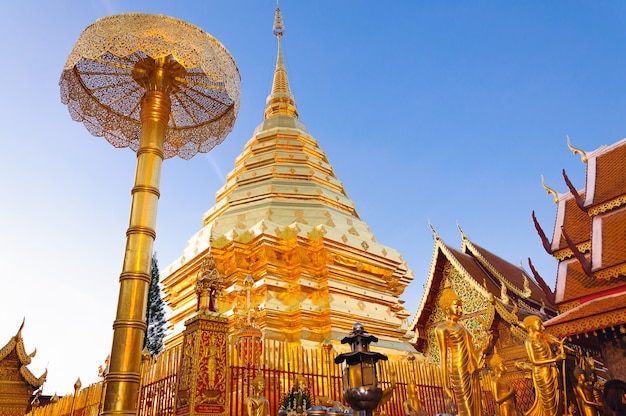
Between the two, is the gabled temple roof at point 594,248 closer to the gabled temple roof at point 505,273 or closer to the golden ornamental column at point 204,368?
the gabled temple roof at point 505,273

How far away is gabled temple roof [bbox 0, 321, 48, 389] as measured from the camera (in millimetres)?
12352

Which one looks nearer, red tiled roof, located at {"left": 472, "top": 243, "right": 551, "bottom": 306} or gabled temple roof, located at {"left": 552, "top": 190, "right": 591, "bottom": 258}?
gabled temple roof, located at {"left": 552, "top": 190, "right": 591, "bottom": 258}

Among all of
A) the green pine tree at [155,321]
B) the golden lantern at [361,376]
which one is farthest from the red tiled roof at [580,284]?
the green pine tree at [155,321]

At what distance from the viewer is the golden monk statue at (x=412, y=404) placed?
21.2 ft

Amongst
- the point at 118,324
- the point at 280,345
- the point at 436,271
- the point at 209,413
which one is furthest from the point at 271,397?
A: the point at 436,271

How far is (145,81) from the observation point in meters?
5.50

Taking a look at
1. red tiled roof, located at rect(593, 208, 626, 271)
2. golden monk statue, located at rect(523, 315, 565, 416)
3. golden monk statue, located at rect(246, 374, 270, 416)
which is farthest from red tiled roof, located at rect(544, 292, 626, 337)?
golden monk statue, located at rect(246, 374, 270, 416)

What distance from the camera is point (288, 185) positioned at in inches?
508

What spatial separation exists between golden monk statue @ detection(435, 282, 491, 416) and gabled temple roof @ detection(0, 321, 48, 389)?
10876mm

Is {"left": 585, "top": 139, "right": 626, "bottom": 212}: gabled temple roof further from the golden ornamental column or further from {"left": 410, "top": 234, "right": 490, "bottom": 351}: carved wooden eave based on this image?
the golden ornamental column

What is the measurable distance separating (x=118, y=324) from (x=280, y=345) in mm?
2501

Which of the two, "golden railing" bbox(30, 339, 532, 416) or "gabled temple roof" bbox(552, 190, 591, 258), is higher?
"gabled temple roof" bbox(552, 190, 591, 258)

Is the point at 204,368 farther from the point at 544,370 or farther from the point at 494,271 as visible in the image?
the point at 494,271

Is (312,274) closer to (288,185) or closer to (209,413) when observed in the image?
(288,185)
